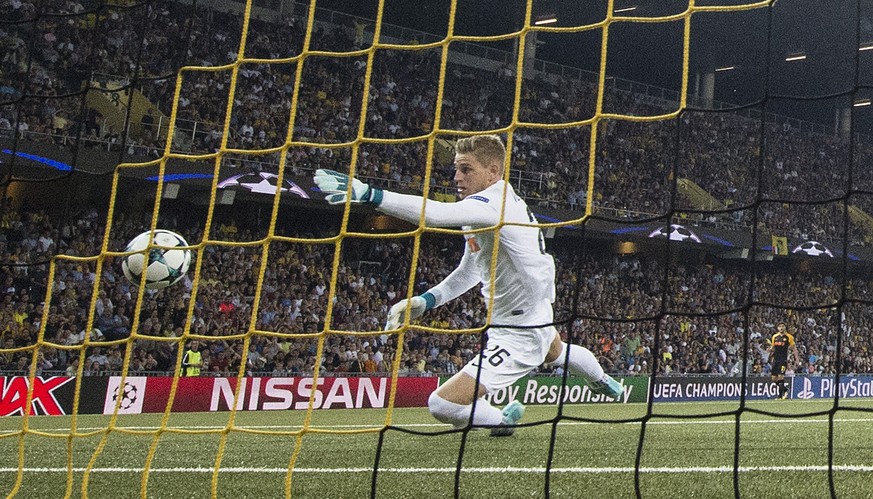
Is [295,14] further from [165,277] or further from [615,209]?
[165,277]

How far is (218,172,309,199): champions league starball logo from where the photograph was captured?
18141 mm

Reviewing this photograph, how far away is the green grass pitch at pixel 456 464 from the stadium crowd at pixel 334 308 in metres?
4.24

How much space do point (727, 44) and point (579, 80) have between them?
520 cm

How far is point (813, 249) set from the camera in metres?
26.7

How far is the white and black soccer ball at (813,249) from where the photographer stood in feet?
86.8

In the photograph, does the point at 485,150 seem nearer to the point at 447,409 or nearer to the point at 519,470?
the point at 447,409

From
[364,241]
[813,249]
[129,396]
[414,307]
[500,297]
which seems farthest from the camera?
[813,249]

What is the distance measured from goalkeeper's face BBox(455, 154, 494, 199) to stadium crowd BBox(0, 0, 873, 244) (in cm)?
1096

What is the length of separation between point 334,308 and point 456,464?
13988mm

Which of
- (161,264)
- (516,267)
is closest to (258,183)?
(161,264)

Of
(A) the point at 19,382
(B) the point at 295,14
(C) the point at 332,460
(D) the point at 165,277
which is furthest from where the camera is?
(B) the point at 295,14

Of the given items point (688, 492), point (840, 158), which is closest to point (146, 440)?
point (688, 492)

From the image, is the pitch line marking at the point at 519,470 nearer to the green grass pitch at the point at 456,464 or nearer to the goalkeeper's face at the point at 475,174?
the green grass pitch at the point at 456,464

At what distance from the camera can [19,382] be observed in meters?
12.6
